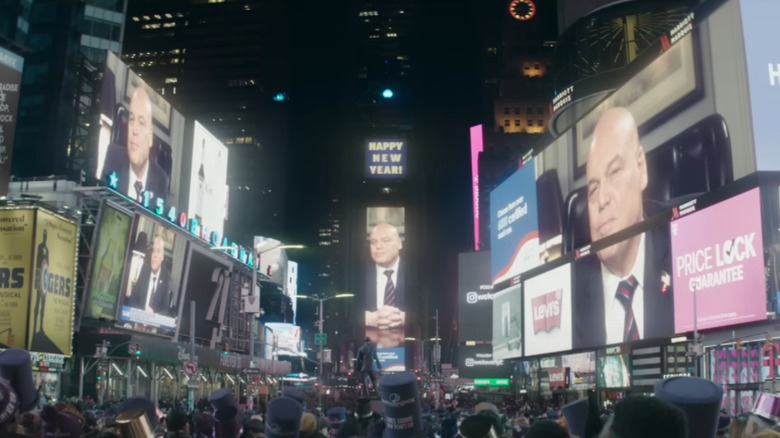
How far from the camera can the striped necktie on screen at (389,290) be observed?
382 feet

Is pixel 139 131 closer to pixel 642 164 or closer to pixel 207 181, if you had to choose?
pixel 207 181

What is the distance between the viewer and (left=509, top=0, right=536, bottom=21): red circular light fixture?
12356cm

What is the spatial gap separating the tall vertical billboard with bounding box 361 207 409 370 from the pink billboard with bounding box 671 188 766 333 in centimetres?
8520

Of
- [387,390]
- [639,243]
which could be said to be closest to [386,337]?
[639,243]

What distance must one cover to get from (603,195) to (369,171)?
93.8 m

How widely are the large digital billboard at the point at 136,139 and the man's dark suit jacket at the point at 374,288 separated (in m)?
59.9

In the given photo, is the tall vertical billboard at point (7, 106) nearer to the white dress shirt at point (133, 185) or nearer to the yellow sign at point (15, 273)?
the yellow sign at point (15, 273)

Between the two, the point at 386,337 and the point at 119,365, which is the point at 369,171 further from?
the point at 119,365

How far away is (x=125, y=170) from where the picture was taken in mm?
48906

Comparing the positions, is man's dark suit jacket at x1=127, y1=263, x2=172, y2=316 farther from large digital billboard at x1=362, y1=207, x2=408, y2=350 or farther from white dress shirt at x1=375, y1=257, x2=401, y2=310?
large digital billboard at x1=362, y1=207, x2=408, y2=350

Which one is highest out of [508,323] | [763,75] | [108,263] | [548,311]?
[763,75]

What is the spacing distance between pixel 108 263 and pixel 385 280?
237ft

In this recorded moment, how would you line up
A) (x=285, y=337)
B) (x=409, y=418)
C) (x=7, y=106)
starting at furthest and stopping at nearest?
(x=285, y=337) < (x=7, y=106) < (x=409, y=418)

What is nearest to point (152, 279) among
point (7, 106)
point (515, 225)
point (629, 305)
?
point (7, 106)
